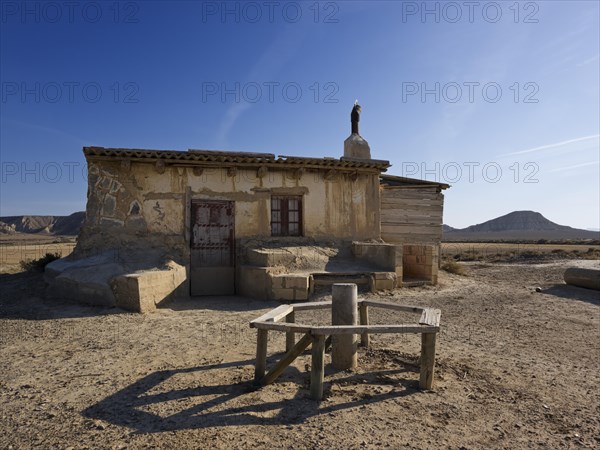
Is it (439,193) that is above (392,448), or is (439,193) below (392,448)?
above

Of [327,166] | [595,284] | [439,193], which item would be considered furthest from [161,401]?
[439,193]

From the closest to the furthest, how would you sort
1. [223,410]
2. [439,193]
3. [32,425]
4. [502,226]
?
[32,425] < [223,410] < [439,193] < [502,226]

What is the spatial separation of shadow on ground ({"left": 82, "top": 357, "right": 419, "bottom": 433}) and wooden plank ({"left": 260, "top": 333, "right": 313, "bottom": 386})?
0.49 ft

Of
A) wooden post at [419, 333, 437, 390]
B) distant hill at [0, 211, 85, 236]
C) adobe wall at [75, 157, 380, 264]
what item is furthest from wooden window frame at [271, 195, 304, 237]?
distant hill at [0, 211, 85, 236]

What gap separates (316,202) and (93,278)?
5.64 metres

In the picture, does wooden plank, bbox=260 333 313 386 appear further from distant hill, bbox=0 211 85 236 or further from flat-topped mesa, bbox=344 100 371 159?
distant hill, bbox=0 211 85 236

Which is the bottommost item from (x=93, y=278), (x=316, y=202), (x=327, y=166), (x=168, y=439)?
(x=168, y=439)

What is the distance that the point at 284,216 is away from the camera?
1033 centimetres

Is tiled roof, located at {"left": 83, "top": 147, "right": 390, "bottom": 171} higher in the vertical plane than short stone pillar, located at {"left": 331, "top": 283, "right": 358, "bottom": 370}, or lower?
higher

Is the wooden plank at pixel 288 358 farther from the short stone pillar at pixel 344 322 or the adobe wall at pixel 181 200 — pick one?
the adobe wall at pixel 181 200

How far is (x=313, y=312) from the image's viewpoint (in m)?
7.59

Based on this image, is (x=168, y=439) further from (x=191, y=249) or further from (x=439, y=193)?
(x=439, y=193)

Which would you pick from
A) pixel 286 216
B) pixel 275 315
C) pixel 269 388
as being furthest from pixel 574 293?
pixel 269 388

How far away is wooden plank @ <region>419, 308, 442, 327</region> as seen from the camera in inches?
156
